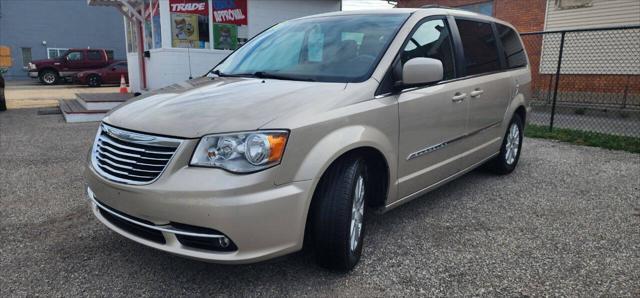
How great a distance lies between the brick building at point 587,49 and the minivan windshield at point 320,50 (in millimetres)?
9756

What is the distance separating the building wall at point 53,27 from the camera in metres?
27.4

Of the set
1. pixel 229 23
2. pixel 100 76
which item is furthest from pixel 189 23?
pixel 100 76

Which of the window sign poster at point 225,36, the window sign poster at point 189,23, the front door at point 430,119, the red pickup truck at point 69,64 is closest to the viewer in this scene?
the front door at point 430,119

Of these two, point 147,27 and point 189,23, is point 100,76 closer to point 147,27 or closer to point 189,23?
point 147,27

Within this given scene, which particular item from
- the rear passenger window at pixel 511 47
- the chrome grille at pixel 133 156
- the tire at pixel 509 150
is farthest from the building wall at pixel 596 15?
the chrome grille at pixel 133 156

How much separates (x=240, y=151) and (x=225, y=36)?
10.2 metres

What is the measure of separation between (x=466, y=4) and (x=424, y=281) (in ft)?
47.3

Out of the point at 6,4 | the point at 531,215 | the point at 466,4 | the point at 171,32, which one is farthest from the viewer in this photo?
the point at 6,4

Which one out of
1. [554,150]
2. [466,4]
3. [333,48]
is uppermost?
[466,4]

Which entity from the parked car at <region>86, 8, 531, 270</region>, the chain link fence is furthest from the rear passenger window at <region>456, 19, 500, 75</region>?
the chain link fence

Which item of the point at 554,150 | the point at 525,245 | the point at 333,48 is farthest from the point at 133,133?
the point at 554,150

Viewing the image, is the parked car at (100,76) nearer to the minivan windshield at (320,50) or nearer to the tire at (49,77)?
the tire at (49,77)

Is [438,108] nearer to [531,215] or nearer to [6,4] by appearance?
[531,215]

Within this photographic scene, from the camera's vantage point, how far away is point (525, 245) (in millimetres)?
3275
